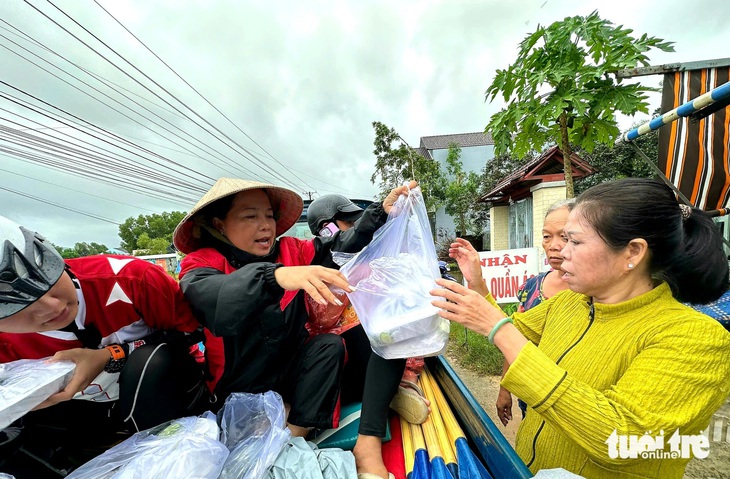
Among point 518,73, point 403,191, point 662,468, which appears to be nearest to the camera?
point 662,468

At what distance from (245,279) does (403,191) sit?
96cm

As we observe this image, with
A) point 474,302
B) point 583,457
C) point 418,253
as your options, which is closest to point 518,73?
point 418,253

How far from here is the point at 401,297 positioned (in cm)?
115

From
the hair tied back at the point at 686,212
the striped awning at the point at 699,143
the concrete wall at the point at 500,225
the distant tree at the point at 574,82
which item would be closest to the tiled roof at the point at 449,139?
the concrete wall at the point at 500,225

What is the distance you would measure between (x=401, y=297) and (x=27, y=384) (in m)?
1.11

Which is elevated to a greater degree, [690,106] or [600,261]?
[690,106]

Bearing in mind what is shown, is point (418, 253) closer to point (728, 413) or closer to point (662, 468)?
point (662, 468)

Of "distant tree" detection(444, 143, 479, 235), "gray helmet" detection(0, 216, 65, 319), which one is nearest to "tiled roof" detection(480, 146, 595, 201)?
"distant tree" detection(444, 143, 479, 235)

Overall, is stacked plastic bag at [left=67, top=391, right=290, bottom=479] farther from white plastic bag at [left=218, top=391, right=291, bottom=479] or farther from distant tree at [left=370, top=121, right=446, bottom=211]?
distant tree at [left=370, top=121, right=446, bottom=211]

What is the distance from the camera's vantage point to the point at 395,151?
1413 centimetres

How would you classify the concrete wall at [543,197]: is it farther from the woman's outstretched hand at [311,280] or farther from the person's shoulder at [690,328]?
the woman's outstretched hand at [311,280]

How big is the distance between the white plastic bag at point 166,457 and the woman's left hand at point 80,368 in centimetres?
22

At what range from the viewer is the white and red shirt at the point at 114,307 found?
3.56 feet

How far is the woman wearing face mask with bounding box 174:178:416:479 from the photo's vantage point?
→ 101 cm
